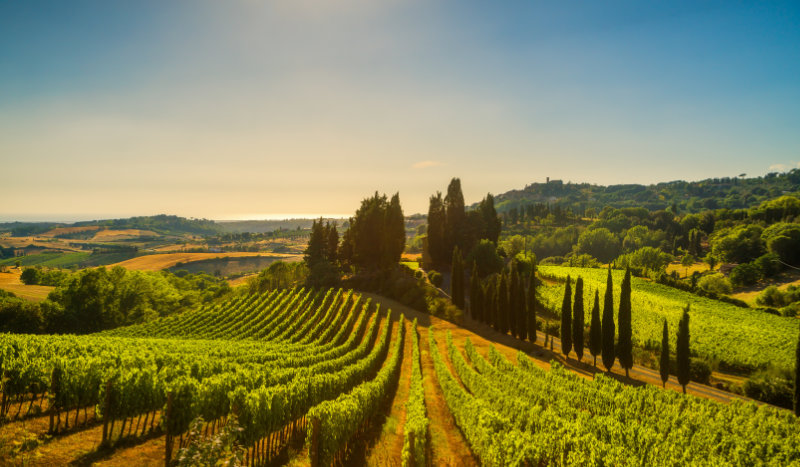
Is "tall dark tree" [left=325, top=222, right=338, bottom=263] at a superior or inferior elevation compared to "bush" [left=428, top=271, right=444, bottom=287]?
superior

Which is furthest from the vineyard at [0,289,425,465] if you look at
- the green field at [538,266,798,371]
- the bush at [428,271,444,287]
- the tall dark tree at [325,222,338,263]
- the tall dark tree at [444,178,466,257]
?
the tall dark tree at [444,178,466,257]

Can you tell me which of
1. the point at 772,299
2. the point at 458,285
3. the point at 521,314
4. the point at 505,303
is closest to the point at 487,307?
the point at 505,303

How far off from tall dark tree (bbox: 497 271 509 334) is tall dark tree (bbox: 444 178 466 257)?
2934 cm

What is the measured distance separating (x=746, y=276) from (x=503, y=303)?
10351cm

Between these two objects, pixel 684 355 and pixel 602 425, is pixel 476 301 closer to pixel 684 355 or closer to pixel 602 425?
pixel 684 355

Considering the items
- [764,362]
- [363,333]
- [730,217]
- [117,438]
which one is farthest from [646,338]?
[730,217]

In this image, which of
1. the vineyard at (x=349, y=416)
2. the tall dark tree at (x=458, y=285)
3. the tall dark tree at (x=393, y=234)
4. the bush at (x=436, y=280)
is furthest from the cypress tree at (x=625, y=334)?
the tall dark tree at (x=393, y=234)

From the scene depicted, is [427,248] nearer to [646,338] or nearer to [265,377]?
[646,338]

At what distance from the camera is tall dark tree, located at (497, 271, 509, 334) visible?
48469mm

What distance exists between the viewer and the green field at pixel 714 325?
142ft

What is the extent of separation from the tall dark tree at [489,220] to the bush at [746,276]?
259 feet

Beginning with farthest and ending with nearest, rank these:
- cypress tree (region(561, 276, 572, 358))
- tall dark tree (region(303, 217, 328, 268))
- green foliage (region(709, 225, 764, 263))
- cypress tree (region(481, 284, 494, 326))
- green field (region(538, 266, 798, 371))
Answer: green foliage (region(709, 225, 764, 263))
tall dark tree (region(303, 217, 328, 268))
cypress tree (region(481, 284, 494, 326))
green field (region(538, 266, 798, 371))
cypress tree (region(561, 276, 572, 358))

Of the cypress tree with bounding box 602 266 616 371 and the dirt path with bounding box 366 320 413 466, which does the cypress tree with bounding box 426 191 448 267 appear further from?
the dirt path with bounding box 366 320 413 466

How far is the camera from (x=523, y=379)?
2500 centimetres
